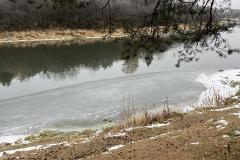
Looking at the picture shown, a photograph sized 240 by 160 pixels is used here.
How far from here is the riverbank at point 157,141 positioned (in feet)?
29.9

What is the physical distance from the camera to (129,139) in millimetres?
11719

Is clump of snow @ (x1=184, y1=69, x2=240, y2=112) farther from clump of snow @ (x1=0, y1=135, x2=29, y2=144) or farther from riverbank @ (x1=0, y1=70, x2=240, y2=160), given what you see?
clump of snow @ (x1=0, y1=135, x2=29, y2=144)

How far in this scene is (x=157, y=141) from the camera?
10.6 metres

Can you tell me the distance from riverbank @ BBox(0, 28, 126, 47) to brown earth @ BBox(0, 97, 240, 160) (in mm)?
40163

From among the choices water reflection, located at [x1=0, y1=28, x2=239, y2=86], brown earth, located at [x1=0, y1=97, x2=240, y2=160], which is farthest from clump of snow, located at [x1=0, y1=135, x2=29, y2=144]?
water reflection, located at [x1=0, y1=28, x2=239, y2=86]

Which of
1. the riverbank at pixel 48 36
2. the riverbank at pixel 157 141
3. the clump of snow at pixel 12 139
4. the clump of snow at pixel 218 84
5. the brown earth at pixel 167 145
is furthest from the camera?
the riverbank at pixel 48 36

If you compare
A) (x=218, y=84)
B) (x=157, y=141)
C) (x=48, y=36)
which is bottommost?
(x=218, y=84)

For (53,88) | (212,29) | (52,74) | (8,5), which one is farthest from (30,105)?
(8,5)

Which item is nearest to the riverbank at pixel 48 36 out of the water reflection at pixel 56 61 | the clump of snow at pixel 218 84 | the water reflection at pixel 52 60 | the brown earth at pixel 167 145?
the water reflection at pixel 56 61

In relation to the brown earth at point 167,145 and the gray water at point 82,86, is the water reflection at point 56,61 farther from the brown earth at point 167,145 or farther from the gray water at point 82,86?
the brown earth at point 167,145

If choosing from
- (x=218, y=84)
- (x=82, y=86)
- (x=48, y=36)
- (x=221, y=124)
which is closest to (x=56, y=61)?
(x=82, y=86)

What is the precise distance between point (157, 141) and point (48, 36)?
47.8 meters

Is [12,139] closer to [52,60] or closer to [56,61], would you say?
[56,61]

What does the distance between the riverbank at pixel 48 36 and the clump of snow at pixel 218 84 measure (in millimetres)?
25054
